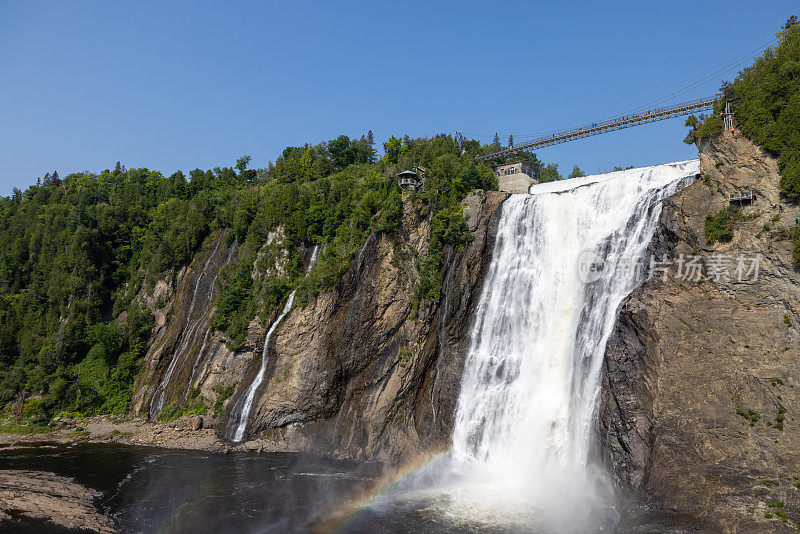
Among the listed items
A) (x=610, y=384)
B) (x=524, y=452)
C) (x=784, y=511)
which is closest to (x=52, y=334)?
(x=524, y=452)

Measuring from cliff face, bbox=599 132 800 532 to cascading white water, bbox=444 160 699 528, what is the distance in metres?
1.87

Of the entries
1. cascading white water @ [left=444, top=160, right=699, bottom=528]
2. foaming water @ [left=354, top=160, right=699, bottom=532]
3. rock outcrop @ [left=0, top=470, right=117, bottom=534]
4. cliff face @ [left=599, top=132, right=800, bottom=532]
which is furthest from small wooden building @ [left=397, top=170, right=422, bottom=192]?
rock outcrop @ [left=0, top=470, right=117, bottom=534]

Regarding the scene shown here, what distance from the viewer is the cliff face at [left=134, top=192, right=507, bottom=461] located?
40438 millimetres

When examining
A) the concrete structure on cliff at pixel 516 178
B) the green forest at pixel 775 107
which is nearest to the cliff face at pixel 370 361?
the concrete structure on cliff at pixel 516 178

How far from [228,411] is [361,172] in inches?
1118

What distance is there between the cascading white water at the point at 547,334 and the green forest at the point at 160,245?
5.57 m

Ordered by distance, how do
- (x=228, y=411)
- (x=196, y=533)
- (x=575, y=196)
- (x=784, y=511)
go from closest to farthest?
(x=784, y=511), (x=196, y=533), (x=575, y=196), (x=228, y=411)

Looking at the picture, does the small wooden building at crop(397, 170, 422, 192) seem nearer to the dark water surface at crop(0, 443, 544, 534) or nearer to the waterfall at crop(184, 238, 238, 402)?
the waterfall at crop(184, 238, 238, 402)

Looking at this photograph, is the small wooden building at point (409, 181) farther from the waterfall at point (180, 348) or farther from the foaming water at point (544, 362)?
the waterfall at point (180, 348)

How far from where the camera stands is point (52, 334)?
6056 centimetres

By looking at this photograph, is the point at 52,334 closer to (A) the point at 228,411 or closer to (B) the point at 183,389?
(B) the point at 183,389

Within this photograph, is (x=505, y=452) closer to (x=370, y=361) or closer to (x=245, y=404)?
(x=370, y=361)

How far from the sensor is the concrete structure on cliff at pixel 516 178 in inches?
2183

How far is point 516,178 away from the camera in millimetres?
55781
